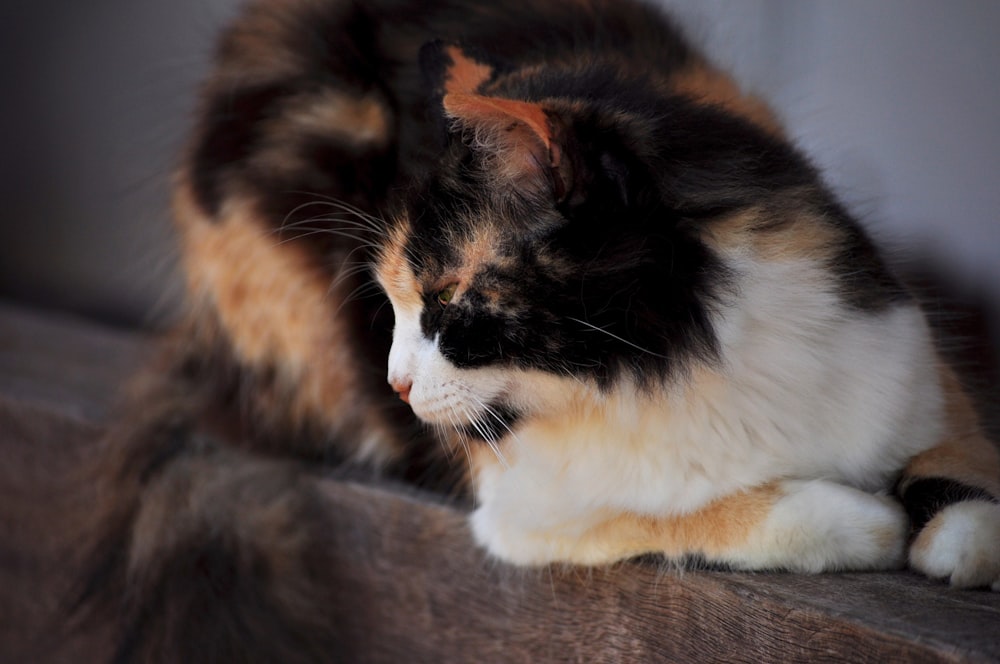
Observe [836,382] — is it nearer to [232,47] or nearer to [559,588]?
[559,588]

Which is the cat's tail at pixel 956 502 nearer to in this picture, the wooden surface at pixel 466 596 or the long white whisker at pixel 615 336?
the wooden surface at pixel 466 596

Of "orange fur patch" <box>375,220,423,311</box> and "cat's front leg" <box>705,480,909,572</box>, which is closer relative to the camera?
"cat's front leg" <box>705,480,909,572</box>

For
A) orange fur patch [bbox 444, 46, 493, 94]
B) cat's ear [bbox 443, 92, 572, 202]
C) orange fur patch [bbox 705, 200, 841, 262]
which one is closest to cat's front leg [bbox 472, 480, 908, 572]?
orange fur patch [bbox 705, 200, 841, 262]

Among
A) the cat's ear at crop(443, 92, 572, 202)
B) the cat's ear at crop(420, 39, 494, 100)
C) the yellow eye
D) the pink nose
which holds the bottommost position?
the pink nose

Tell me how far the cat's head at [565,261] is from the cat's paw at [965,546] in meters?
0.28

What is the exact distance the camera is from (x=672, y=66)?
146 centimetres

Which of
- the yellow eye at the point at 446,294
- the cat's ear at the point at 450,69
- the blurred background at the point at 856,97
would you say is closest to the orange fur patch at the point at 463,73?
the cat's ear at the point at 450,69

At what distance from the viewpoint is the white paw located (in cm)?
95

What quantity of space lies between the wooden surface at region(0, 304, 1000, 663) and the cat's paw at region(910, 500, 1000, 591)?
0.02 meters

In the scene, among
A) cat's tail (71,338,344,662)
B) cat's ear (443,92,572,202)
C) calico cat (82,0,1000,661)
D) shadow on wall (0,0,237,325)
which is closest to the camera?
cat's ear (443,92,572,202)

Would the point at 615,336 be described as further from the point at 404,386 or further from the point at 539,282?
the point at 404,386

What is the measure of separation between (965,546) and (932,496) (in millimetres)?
92

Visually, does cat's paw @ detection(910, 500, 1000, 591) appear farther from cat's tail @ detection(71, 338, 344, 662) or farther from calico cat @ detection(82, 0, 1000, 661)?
cat's tail @ detection(71, 338, 344, 662)

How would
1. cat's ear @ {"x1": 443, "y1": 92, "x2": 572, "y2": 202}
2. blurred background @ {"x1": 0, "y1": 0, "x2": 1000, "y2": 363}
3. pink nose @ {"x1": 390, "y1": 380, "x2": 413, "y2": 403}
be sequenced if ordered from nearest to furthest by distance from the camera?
cat's ear @ {"x1": 443, "y1": 92, "x2": 572, "y2": 202}, pink nose @ {"x1": 390, "y1": 380, "x2": 413, "y2": 403}, blurred background @ {"x1": 0, "y1": 0, "x2": 1000, "y2": 363}
